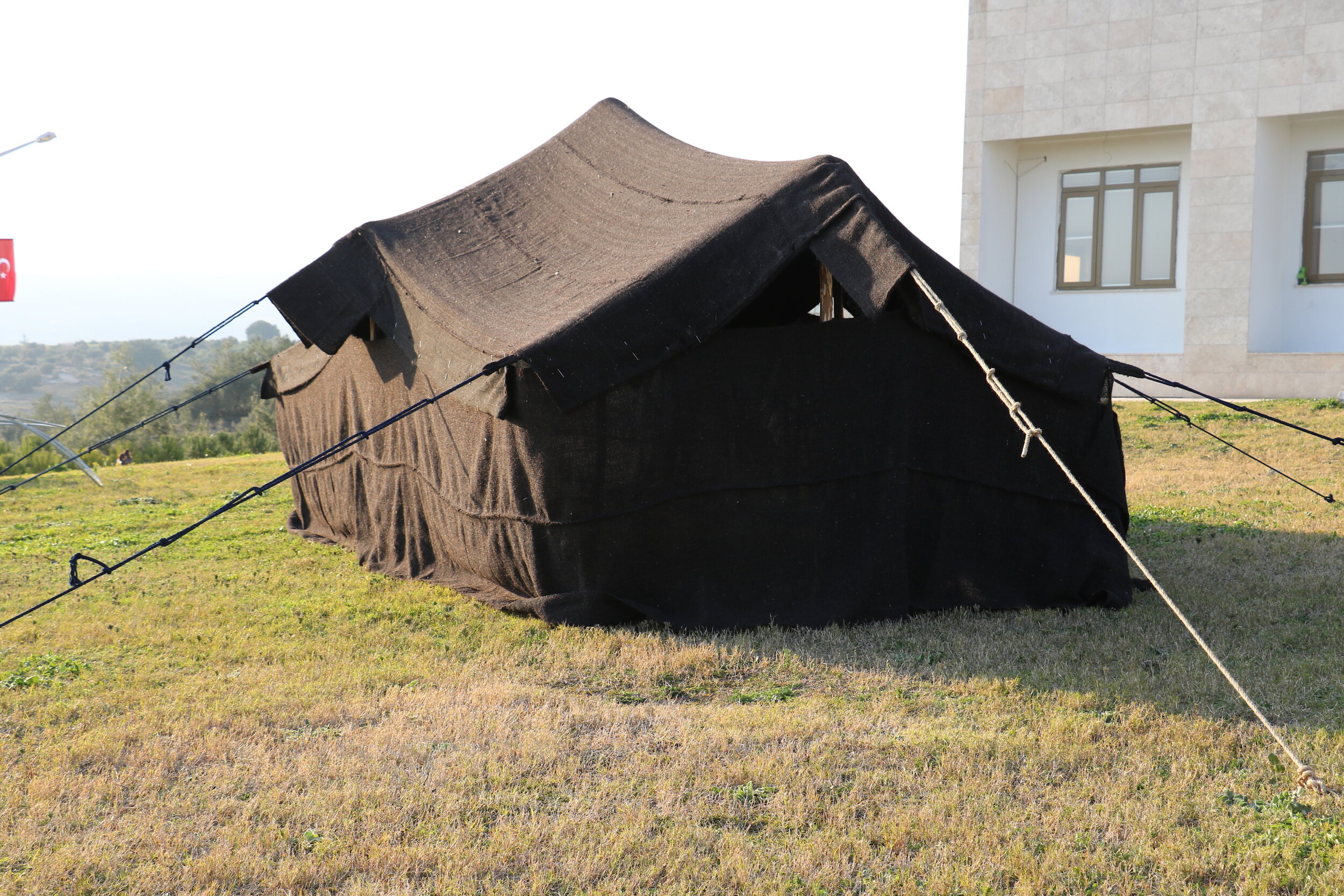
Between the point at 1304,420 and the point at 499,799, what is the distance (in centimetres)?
1286

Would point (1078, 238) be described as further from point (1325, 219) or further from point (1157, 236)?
point (1325, 219)

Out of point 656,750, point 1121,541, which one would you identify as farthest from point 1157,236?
point 656,750

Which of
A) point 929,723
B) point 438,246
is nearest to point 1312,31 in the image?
point 438,246

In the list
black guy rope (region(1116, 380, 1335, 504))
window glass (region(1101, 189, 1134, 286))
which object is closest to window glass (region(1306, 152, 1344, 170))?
window glass (region(1101, 189, 1134, 286))

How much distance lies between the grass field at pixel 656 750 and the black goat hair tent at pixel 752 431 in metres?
0.31

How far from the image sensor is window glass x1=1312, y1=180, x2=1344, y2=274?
15.8 m

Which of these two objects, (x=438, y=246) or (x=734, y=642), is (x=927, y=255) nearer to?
(x=734, y=642)

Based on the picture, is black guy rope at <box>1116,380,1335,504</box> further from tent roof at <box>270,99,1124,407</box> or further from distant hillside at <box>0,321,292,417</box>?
distant hillside at <box>0,321,292,417</box>

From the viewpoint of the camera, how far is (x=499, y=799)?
141 inches

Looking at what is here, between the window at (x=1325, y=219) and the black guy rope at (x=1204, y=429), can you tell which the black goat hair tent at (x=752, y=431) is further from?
the window at (x=1325, y=219)

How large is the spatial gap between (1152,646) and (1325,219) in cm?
1361

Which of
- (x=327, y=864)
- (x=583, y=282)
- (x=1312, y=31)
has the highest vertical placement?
(x=1312, y=31)

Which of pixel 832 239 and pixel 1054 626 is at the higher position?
pixel 832 239

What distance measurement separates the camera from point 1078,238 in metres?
17.3
